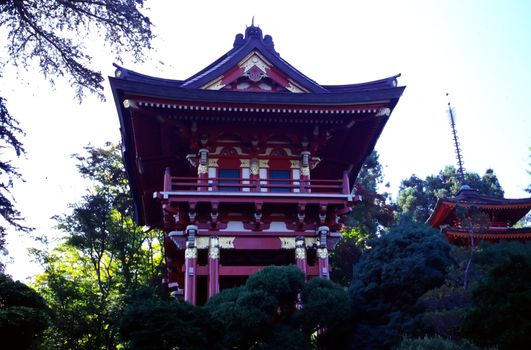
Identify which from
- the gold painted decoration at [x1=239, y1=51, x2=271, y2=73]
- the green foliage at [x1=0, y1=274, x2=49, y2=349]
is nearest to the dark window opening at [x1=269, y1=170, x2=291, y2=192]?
the gold painted decoration at [x1=239, y1=51, x2=271, y2=73]

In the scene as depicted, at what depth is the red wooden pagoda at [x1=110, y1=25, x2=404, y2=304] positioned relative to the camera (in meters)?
15.3

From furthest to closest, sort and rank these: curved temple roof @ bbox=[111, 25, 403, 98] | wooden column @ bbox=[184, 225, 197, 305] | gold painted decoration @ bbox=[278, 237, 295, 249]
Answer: curved temple roof @ bbox=[111, 25, 403, 98] < gold painted decoration @ bbox=[278, 237, 295, 249] < wooden column @ bbox=[184, 225, 197, 305]

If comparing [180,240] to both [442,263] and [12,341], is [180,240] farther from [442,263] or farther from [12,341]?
[442,263]

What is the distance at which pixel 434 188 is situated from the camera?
Result: 56.0 metres

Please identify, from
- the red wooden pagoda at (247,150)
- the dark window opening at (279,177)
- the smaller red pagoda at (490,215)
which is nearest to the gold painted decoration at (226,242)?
the red wooden pagoda at (247,150)

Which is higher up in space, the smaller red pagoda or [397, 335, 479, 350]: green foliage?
the smaller red pagoda

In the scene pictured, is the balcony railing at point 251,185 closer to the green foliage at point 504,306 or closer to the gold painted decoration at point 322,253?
the gold painted decoration at point 322,253

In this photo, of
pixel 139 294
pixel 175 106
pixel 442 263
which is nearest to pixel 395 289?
pixel 442 263

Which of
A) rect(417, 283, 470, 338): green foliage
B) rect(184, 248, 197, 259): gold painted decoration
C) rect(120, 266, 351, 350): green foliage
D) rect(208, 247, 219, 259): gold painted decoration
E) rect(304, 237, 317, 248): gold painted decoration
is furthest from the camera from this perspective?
rect(304, 237, 317, 248): gold painted decoration

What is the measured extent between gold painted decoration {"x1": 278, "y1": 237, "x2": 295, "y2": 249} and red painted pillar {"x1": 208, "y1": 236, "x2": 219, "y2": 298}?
2048mm

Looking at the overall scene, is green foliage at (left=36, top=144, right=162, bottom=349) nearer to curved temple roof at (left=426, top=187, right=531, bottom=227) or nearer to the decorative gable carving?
the decorative gable carving

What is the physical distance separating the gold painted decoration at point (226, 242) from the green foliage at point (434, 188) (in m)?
37.0

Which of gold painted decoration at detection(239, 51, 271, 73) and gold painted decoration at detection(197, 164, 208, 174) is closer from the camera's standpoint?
gold painted decoration at detection(197, 164, 208, 174)

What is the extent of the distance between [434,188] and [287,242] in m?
43.9
